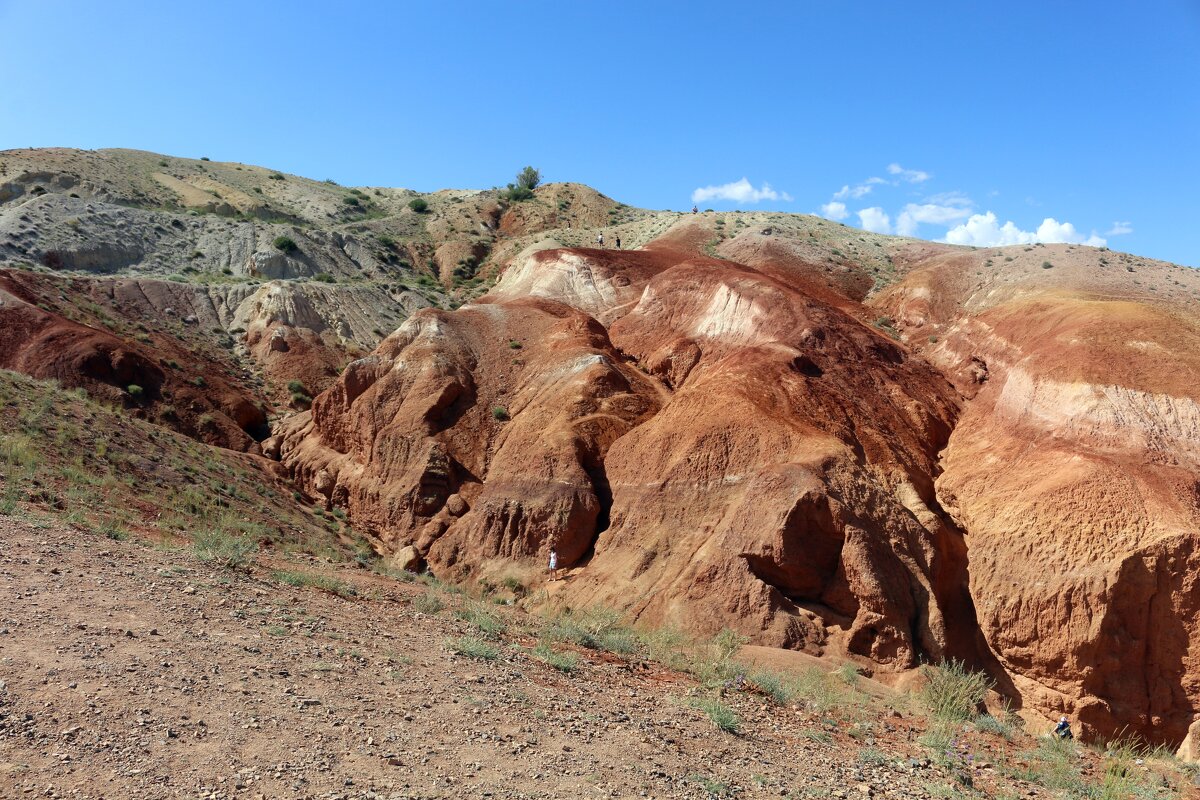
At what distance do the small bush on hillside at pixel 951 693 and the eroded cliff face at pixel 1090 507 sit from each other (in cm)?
224

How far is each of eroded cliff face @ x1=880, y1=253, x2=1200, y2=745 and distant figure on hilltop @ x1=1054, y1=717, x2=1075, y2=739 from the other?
15.8 inches

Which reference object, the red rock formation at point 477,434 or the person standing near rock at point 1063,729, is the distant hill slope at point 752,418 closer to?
the red rock formation at point 477,434

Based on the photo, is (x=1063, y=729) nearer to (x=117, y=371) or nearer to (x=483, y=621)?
(x=483, y=621)

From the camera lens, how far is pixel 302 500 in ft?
90.9

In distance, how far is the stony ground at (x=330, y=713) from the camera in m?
6.70

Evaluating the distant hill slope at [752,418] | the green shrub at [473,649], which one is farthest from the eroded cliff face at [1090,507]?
the green shrub at [473,649]

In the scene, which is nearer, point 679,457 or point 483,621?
point 483,621

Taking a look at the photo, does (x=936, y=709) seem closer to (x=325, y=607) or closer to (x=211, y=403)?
(x=325, y=607)

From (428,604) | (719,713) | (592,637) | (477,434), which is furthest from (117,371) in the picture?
(719,713)

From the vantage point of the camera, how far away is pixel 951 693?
557 inches

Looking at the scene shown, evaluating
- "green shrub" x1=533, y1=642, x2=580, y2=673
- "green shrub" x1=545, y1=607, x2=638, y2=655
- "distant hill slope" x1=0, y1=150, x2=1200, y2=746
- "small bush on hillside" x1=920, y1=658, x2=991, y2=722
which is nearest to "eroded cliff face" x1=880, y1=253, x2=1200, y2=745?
"distant hill slope" x1=0, y1=150, x2=1200, y2=746

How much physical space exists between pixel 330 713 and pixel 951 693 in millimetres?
10897

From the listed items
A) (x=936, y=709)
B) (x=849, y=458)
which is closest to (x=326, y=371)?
(x=849, y=458)

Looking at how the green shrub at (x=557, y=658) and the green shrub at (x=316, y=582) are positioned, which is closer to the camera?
the green shrub at (x=557, y=658)
